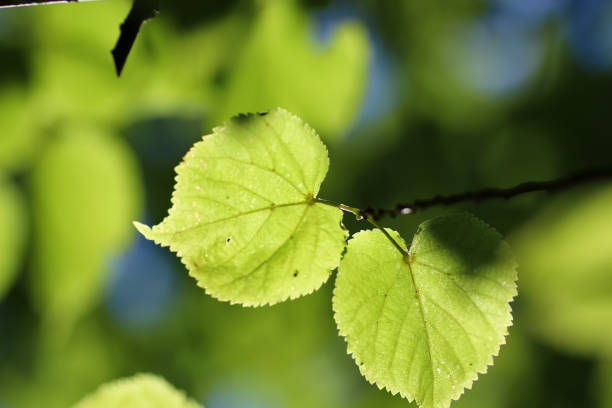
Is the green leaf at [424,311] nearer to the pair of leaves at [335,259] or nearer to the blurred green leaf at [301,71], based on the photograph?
the pair of leaves at [335,259]

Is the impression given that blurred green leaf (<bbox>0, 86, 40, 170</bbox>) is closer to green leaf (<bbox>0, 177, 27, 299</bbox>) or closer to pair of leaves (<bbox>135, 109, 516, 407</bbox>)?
green leaf (<bbox>0, 177, 27, 299</bbox>)

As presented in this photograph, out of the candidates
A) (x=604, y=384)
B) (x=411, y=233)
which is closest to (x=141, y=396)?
(x=411, y=233)

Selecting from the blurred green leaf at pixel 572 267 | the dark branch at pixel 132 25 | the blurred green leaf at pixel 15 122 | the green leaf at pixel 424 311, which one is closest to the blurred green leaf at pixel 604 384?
the blurred green leaf at pixel 572 267

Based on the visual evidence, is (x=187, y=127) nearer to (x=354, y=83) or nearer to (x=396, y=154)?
(x=396, y=154)

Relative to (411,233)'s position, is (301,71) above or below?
above

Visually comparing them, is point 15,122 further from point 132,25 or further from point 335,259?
point 335,259
